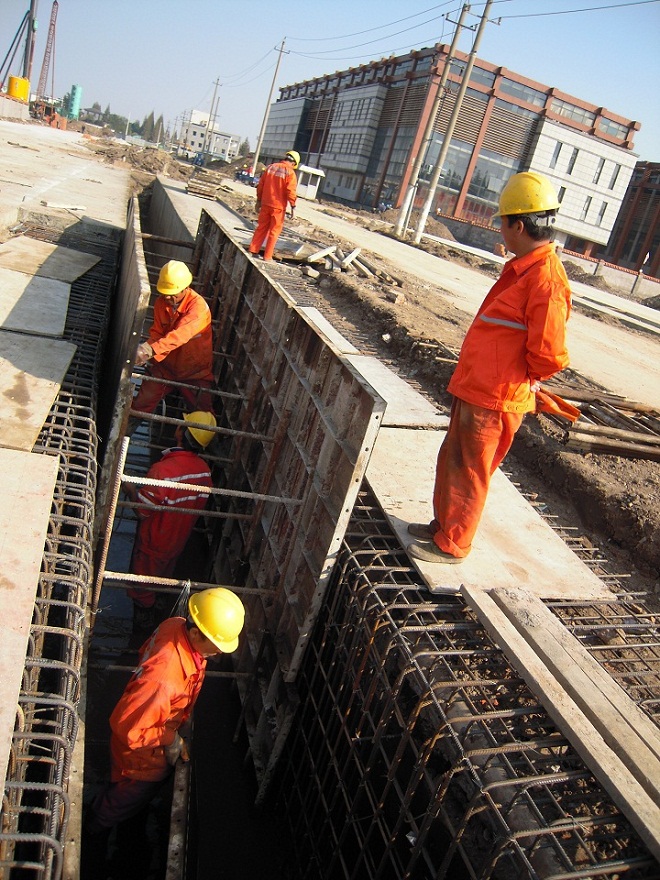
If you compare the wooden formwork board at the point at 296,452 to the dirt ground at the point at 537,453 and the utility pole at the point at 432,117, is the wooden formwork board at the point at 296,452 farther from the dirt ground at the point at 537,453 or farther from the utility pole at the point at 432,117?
the utility pole at the point at 432,117

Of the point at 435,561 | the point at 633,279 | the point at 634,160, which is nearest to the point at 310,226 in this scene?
the point at 435,561

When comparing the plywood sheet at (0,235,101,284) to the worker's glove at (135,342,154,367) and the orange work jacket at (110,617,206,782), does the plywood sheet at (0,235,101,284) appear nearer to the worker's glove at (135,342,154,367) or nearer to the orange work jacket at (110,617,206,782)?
the worker's glove at (135,342,154,367)

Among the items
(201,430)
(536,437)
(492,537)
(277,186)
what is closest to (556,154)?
(277,186)

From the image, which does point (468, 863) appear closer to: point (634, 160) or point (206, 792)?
point (206, 792)

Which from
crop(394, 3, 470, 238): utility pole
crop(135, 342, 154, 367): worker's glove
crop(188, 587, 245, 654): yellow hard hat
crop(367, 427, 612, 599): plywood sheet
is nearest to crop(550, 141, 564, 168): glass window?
crop(394, 3, 470, 238): utility pole

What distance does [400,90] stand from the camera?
152 feet

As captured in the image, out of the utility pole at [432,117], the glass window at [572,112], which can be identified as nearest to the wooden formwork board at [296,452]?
the utility pole at [432,117]

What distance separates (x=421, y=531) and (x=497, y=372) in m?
1.14

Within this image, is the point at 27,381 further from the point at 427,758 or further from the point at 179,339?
the point at 427,758

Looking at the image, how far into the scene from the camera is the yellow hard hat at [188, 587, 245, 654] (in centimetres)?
348

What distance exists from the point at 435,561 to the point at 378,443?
1.62 metres

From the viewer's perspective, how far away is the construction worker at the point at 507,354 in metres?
3.18

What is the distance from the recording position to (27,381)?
498 centimetres

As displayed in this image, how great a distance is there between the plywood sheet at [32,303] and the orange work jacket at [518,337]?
424cm
